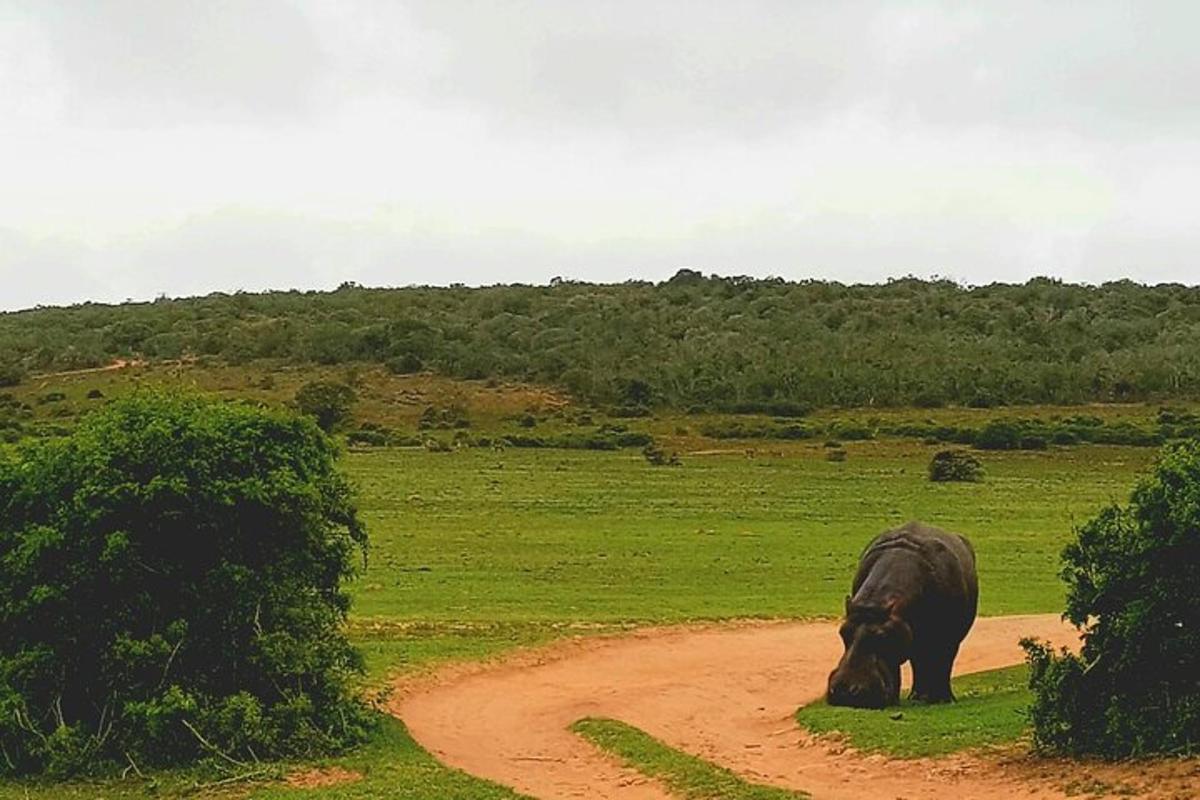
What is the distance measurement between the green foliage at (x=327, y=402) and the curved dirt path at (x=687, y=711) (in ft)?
150

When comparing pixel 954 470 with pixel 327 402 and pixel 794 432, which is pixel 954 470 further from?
pixel 327 402

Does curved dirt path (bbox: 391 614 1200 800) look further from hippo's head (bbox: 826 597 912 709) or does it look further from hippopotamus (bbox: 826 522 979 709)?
hippopotamus (bbox: 826 522 979 709)

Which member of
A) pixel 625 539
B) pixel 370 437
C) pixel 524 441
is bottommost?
pixel 625 539

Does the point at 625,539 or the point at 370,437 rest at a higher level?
the point at 370,437

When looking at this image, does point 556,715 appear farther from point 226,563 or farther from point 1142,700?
point 1142,700

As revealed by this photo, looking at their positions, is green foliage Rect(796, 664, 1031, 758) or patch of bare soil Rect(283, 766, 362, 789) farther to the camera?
green foliage Rect(796, 664, 1031, 758)

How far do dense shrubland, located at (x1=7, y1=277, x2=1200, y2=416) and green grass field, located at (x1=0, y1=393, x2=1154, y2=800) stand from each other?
62.9 feet

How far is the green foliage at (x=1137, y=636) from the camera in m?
14.7

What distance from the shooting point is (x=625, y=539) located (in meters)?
42.3

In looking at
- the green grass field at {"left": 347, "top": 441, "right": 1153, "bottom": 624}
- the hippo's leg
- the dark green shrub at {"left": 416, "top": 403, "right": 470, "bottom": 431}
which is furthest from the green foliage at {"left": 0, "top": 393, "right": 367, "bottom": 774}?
the dark green shrub at {"left": 416, "top": 403, "right": 470, "bottom": 431}

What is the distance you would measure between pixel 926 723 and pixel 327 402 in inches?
2371

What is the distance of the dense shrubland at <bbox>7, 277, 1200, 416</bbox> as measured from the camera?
8738 centimetres

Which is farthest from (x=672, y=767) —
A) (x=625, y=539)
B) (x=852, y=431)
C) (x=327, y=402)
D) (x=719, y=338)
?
(x=719, y=338)

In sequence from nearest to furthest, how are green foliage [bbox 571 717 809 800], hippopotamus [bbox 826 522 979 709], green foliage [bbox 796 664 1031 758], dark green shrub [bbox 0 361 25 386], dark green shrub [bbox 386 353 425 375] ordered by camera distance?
green foliage [bbox 571 717 809 800] → green foliage [bbox 796 664 1031 758] → hippopotamus [bbox 826 522 979 709] → dark green shrub [bbox 0 361 25 386] → dark green shrub [bbox 386 353 425 375]
